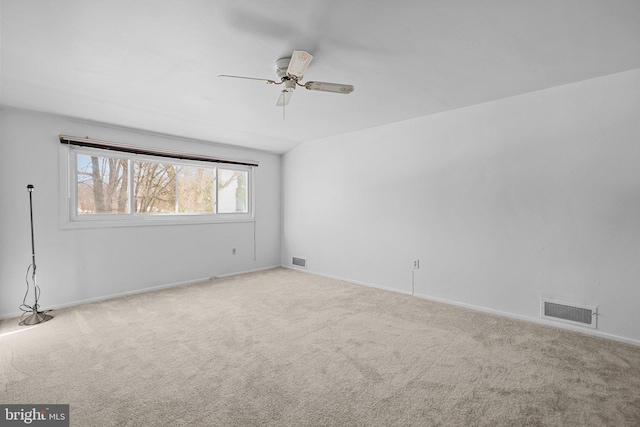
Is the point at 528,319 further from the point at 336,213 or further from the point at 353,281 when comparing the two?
the point at 336,213

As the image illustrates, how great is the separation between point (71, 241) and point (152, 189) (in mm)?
1195

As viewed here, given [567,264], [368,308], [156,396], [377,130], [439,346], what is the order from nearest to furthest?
[156,396] < [439,346] < [567,264] < [368,308] < [377,130]

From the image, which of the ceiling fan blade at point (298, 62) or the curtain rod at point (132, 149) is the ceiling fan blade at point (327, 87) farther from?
the curtain rod at point (132, 149)

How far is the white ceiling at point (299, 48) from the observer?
1764 mm

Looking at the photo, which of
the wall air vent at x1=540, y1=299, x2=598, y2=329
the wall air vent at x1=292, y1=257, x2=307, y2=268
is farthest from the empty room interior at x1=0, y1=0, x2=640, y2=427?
the wall air vent at x1=292, y1=257, x2=307, y2=268

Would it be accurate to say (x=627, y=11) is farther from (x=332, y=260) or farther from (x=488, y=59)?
A: (x=332, y=260)

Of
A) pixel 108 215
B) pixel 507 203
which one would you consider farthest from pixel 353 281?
pixel 108 215

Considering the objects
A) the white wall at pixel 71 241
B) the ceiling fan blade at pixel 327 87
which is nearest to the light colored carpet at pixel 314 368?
the white wall at pixel 71 241

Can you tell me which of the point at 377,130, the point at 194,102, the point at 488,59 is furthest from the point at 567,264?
the point at 194,102

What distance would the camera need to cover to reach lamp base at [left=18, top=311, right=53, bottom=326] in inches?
121

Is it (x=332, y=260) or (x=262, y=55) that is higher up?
(x=262, y=55)

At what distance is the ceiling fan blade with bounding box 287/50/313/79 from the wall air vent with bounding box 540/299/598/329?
3.20 metres

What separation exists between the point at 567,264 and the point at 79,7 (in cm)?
431

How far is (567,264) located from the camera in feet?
9.53
